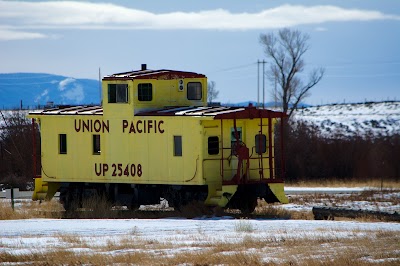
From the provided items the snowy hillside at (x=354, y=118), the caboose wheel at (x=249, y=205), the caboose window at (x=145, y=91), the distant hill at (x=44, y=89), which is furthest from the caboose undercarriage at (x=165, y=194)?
the distant hill at (x=44, y=89)

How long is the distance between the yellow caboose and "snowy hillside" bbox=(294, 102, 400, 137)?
50.4m

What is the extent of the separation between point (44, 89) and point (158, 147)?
14968cm

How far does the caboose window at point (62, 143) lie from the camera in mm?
36469

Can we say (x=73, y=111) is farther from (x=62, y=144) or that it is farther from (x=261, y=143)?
(x=261, y=143)

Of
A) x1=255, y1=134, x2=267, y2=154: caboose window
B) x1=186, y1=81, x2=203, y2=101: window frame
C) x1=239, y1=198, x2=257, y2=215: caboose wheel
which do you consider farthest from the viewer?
x1=186, y1=81, x2=203, y2=101: window frame

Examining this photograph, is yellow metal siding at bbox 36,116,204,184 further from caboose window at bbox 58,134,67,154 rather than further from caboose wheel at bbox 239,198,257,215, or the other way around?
caboose wheel at bbox 239,198,257,215

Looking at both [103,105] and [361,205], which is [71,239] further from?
[361,205]

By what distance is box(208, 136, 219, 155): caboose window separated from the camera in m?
33.4

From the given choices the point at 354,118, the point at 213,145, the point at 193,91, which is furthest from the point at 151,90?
the point at 354,118

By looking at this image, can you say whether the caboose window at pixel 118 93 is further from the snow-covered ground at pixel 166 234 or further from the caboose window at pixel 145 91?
the snow-covered ground at pixel 166 234

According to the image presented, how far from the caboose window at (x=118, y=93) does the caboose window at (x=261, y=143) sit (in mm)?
4682

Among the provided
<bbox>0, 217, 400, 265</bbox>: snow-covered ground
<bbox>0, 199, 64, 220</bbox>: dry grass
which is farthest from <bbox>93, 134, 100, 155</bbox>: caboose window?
<bbox>0, 217, 400, 265</bbox>: snow-covered ground

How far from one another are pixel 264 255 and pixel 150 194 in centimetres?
1436

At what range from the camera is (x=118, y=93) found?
35094mm
